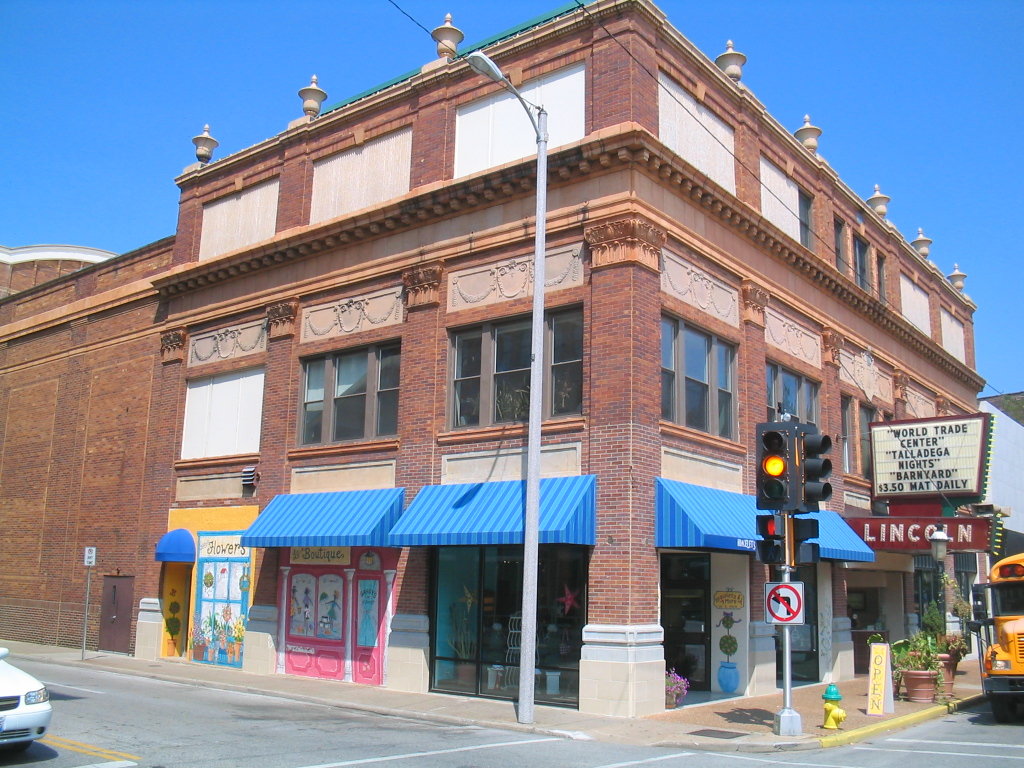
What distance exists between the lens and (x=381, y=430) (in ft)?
69.3

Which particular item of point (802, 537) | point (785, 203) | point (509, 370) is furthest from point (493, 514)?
point (785, 203)

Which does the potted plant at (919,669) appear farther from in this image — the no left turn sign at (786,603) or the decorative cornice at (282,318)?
the decorative cornice at (282,318)

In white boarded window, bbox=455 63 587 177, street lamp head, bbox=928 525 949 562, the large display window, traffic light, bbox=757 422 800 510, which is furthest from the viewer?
street lamp head, bbox=928 525 949 562

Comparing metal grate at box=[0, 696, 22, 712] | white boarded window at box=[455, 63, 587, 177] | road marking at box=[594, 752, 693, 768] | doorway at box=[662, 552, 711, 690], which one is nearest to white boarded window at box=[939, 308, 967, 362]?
doorway at box=[662, 552, 711, 690]

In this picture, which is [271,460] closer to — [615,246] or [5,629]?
[615,246]

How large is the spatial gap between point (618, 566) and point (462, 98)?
1072cm

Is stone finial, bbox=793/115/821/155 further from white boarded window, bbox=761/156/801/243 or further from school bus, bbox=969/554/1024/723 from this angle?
school bus, bbox=969/554/1024/723

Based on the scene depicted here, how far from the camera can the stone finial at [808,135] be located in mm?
26547

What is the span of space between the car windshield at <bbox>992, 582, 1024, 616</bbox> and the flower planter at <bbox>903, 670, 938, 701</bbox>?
1.73 meters

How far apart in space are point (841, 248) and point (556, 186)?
11712 mm

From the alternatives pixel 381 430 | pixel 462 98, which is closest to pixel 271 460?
pixel 381 430

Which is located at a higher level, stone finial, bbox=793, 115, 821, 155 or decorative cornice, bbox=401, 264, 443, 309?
stone finial, bbox=793, 115, 821, 155

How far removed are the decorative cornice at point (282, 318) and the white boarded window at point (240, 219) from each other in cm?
219

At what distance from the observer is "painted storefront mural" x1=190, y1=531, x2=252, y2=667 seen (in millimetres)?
22641
